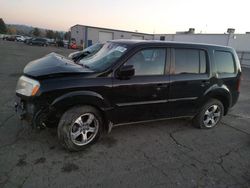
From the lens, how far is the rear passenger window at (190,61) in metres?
4.07

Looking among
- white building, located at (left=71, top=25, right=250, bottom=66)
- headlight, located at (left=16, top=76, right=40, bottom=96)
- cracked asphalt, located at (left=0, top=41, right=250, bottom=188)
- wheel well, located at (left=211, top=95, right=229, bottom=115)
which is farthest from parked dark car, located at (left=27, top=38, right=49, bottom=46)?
wheel well, located at (left=211, top=95, right=229, bottom=115)

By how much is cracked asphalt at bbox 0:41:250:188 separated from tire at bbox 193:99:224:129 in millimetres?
172

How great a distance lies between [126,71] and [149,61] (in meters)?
0.60

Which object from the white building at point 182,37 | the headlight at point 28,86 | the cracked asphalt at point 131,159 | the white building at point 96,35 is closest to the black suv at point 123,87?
the headlight at point 28,86

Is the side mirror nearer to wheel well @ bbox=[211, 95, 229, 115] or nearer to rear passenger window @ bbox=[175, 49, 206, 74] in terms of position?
rear passenger window @ bbox=[175, 49, 206, 74]

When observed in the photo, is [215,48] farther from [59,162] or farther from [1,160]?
[1,160]

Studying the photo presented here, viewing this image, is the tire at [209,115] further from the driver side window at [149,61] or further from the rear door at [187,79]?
the driver side window at [149,61]

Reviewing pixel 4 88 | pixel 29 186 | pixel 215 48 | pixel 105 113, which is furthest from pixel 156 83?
pixel 4 88

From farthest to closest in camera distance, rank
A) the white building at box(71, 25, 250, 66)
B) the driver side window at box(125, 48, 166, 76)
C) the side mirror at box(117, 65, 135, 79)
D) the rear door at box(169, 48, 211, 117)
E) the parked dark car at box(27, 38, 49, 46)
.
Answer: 1. the parked dark car at box(27, 38, 49, 46)
2. the white building at box(71, 25, 250, 66)
3. the rear door at box(169, 48, 211, 117)
4. the driver side window at box(125, 48, 166, 76)
5. the side mirror at box(117, 65, 135, 79)

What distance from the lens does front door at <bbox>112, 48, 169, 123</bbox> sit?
142 inches

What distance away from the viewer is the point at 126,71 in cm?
344

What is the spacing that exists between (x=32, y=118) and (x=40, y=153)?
1.95ft

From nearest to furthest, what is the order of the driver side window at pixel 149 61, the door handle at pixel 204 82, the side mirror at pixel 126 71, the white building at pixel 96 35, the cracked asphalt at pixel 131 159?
the cracked asphalt at pixel 131 159, the side mirror at pixel 126 71, the driver side window at pixel 149 61, the door handle at pixel 204 82, the white building at pixel 96 35

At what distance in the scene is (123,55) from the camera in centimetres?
357
